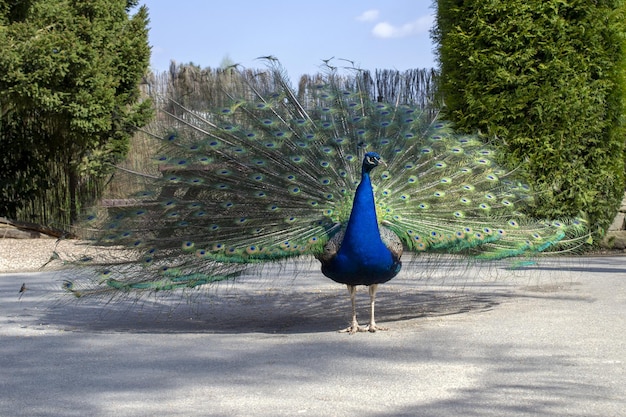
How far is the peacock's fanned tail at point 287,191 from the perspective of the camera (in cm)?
719

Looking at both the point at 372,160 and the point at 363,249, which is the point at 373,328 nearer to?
the point at 363,249

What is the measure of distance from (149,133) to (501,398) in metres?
4.41

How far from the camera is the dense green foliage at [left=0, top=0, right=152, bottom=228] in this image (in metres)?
15.2

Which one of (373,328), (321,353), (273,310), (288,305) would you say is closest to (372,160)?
(373,328)

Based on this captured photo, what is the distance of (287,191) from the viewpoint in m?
7.44

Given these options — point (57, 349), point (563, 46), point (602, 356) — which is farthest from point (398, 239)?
point (563, 46)

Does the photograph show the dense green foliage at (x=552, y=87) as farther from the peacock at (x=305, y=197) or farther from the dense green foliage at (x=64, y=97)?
the dense green foliage at (x=64, y=97)

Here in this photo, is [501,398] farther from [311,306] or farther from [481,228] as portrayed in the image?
[311,306]

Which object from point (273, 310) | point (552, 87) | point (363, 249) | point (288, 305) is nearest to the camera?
point (363, 249)

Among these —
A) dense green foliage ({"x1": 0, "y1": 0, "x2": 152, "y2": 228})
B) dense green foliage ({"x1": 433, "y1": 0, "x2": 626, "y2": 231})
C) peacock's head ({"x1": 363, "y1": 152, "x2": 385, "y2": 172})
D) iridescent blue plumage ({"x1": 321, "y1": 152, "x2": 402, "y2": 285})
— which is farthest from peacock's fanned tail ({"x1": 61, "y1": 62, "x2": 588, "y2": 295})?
dense green foliage ({"x1": 0, "y1": 0, "x2": 152, "y2": 228})

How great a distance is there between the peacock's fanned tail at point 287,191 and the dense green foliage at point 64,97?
712cm

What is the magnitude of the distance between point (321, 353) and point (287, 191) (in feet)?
5.37

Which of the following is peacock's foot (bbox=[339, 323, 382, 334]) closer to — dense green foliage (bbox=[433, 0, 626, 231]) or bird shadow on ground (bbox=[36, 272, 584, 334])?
bird shadow on ground (bbox=[36, 272, 584, 334])

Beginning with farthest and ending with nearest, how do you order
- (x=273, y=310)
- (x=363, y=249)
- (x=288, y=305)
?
(x=288, y=305) → (x=273, y=310) → (x=363, y=249)
